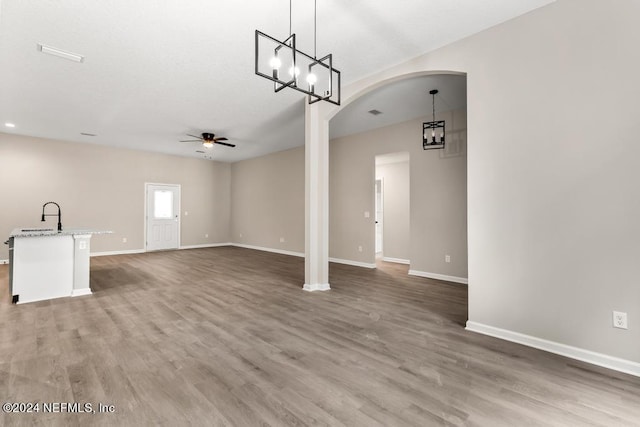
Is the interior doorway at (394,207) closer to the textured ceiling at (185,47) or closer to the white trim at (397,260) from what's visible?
the white trim at (397,260)

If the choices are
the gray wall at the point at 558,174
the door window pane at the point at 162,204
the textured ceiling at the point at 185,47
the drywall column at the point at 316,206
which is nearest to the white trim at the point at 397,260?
the drywall column at the point at 316,206

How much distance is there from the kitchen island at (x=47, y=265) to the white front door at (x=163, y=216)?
4621 mm

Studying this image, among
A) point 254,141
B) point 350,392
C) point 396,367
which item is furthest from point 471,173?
point 254,141

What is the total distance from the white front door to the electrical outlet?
9.83m

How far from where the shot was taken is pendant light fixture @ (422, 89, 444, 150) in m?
4.93

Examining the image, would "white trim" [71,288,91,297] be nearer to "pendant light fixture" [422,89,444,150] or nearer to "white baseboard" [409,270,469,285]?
"white baseboard" [409,270,469,285]

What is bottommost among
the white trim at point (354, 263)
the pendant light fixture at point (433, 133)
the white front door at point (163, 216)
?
the white trim at point (354, 263)

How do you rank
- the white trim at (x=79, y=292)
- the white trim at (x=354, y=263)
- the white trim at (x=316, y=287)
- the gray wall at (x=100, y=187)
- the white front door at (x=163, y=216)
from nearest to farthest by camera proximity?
the white trim at (x=79, y=292)
the white trim at (x=316, y=287)
the white trim at (x=354, y=263)
the gray wall at (x=100, y=187)
the white front door at (x=163, y=216)

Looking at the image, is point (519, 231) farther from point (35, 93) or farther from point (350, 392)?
point (35, 93)

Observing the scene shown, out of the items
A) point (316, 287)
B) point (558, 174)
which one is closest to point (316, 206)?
point (316, 287)

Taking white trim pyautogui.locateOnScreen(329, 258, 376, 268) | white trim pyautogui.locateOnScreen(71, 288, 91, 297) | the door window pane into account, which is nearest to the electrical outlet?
white trim pyautogui.locateOnScreen(329, 258, 376, 268)

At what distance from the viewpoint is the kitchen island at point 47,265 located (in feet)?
12.6

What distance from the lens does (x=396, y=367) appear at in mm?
2221

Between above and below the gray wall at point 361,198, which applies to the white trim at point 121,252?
below
